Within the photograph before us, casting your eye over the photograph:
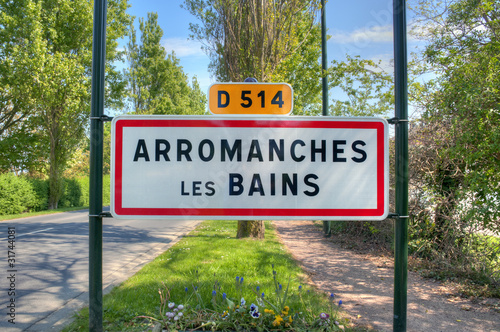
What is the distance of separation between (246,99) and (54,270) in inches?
220

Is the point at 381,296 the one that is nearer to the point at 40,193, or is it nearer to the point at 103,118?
the point at 103,118

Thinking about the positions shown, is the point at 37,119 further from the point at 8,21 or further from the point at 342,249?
the point at 342,249

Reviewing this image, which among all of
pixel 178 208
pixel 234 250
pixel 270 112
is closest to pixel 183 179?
pixel 178 208

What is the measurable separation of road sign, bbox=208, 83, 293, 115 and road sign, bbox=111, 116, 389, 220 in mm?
338

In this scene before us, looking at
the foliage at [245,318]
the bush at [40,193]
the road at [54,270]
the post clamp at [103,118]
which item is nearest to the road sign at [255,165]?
the post clamp at [103,118]

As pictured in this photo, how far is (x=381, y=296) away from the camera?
15.3 ft

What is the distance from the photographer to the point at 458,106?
16.0ft

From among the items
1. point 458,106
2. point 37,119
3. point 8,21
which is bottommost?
Answer: point 458,106

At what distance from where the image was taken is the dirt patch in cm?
371

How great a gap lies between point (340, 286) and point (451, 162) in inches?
117

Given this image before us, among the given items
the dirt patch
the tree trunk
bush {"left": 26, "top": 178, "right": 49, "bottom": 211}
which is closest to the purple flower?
the dirt patch

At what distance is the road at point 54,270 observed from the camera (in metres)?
3.75

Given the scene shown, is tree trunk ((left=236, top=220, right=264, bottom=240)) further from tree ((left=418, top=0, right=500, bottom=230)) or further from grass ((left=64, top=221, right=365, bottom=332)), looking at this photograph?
tree ((left=418, top=0, right=500, bottom=230))

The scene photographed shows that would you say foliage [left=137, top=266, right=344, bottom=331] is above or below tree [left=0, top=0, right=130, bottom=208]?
below
